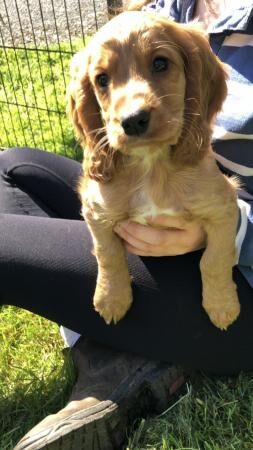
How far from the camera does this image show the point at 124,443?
209 cm

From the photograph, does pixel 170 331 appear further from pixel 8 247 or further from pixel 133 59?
pixel 133 59

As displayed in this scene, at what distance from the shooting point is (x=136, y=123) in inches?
59.9

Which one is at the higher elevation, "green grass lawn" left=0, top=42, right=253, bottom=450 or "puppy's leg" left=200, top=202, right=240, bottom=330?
"puppy's leg" left=200, top=202, right=240, bottom=330

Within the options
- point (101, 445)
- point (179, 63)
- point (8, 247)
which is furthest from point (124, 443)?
point (179, 63)

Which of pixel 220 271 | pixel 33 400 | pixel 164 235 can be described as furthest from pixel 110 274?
pixel 33 400

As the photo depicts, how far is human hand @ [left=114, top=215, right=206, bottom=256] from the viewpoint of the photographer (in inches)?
75.3

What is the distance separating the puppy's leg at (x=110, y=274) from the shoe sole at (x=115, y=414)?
0.90 feet

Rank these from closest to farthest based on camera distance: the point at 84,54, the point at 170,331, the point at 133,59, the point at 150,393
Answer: the point at 133,59
the point at 84,54
the point at 170,331
the point at 150,393

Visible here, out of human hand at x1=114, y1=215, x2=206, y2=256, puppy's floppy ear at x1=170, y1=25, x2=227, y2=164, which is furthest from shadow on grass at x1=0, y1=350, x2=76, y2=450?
puppy's floppy ear at x1=170, y1=25, x2=227, y2=164

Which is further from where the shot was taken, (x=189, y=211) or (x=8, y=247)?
(x=8, y=247)

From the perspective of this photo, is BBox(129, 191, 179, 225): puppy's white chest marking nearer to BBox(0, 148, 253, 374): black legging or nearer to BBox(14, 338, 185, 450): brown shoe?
BBox(0, 148, 253, 374): black legging

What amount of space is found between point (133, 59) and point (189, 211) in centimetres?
48

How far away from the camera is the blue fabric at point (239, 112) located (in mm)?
1883

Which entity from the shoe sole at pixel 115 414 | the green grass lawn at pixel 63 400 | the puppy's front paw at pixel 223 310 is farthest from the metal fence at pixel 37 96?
the puppy's front paw at pixel 223 310
